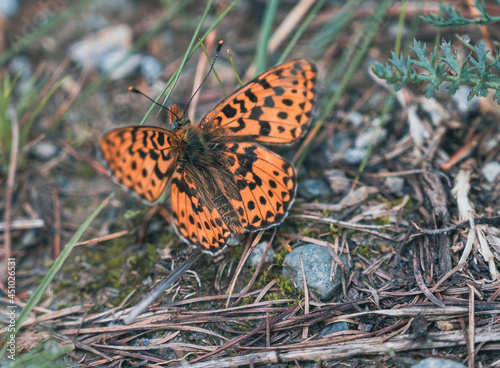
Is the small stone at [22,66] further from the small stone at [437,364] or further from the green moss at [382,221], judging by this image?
the small stone at [437,364]

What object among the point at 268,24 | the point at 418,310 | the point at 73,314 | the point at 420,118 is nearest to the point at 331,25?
the point at 268,24

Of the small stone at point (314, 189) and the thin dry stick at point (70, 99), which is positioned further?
the thin dry stick at point (70, 99)

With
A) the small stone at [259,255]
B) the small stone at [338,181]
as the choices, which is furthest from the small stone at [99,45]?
the small stone at [259,255]

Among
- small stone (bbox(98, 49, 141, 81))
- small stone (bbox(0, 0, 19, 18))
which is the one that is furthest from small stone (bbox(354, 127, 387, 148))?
small stone (bbox(0, 0, 19, 18))

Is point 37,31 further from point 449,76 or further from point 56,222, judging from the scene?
point 449,76

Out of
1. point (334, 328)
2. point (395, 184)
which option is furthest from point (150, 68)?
point (334, 328)

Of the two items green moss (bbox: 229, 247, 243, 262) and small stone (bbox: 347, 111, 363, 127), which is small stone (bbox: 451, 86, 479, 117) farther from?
green moss (bbox: 229, 247, 243, 262)

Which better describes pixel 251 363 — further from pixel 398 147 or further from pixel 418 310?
pixel 398 147
